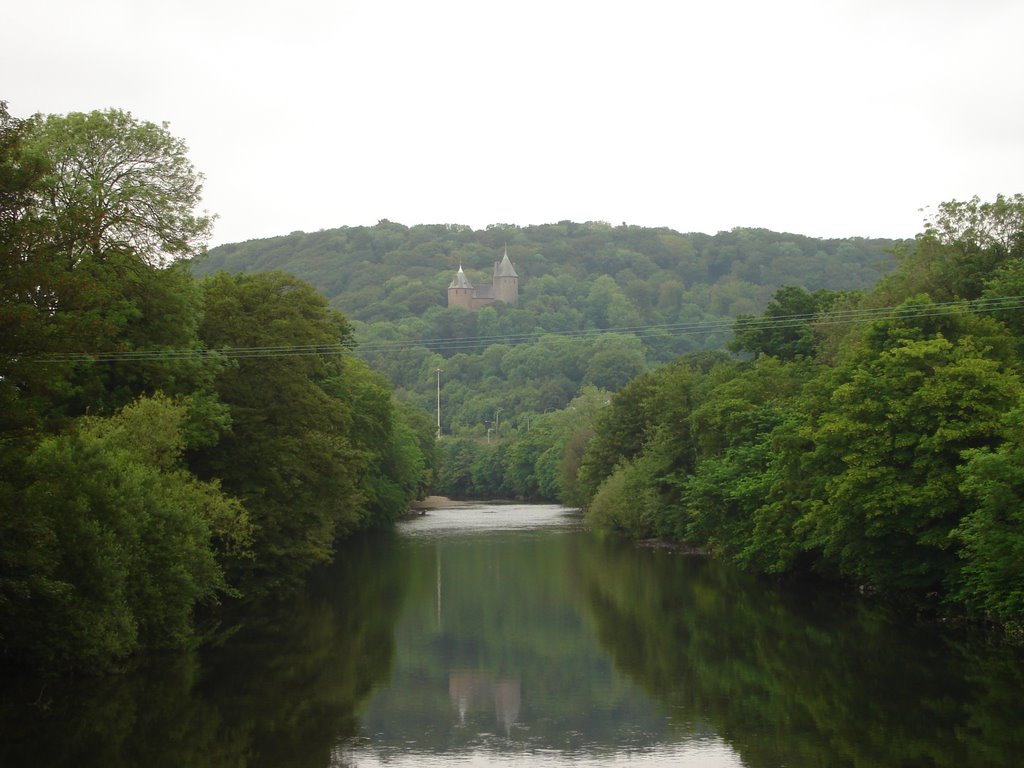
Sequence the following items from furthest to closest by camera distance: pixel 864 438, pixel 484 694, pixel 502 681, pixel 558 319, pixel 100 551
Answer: pixel 558 319, pixel 864 438, pixel 502 681, pixel 484 694, pixel 100 551

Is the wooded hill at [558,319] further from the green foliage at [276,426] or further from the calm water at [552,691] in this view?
the calm water at [552,691]

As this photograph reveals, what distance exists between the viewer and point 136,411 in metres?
32.3

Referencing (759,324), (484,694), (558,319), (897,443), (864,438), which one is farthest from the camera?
(558,319)

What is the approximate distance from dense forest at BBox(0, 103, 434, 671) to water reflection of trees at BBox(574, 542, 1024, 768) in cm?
1137

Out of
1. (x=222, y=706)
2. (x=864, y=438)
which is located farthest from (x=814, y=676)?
(x=222, y=706)

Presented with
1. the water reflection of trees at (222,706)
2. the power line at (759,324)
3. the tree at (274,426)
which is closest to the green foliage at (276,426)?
the tree at (274,426)

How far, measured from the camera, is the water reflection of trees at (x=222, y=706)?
2084cm

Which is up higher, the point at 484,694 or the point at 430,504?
the point at 484,694

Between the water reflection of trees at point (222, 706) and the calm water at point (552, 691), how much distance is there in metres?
0.07

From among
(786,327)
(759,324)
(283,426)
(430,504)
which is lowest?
(430,504)

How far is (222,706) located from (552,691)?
702 cm

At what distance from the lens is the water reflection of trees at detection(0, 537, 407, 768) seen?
2084 cm

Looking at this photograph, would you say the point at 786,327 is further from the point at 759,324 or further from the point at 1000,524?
the point at 1000,524

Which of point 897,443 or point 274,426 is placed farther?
point 274,426
